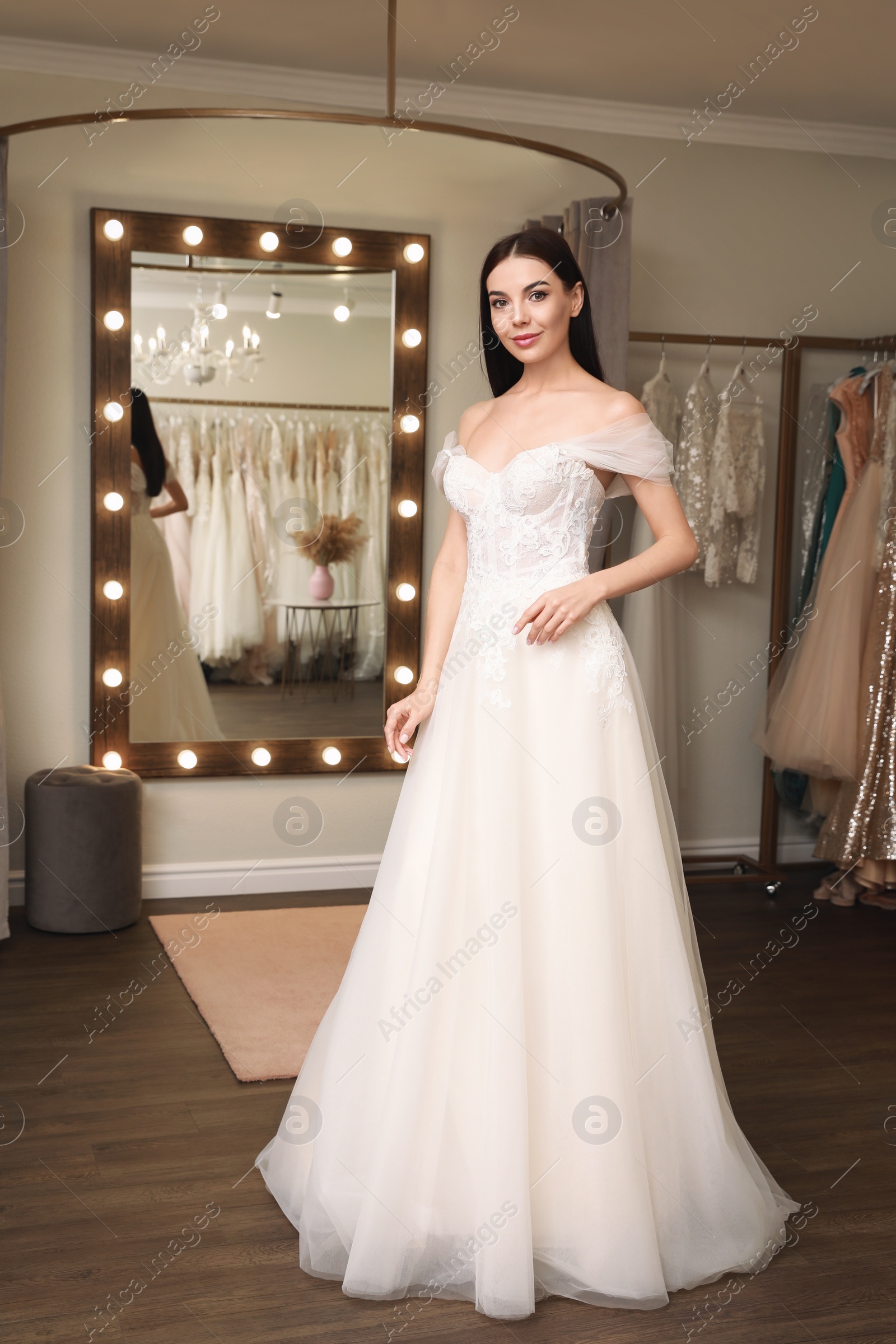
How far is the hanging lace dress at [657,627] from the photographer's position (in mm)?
4250

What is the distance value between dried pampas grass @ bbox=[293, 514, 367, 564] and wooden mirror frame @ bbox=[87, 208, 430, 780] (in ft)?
0.41

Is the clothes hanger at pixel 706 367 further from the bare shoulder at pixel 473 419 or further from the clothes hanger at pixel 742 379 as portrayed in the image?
the bare shoulder at pixel 473 419

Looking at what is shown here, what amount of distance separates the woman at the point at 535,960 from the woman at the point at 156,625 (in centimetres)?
207

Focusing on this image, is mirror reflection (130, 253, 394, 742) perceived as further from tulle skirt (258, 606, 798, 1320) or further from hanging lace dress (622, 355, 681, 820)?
tulle skirt (258, 606, 798, 1320)

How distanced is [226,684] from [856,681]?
2.24 m

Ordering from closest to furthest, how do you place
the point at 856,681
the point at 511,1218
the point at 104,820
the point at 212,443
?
the point at 511,1218
the point at 104,820
the point at 212,443
the point at 856,681

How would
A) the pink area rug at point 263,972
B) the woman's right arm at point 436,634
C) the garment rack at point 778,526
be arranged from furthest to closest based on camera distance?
1. the garment rack at point 778,526
2. the pink area rug at point 263,972
3. the woman's right arm at point 436,634

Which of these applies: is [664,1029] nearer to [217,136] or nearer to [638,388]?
[638,388]

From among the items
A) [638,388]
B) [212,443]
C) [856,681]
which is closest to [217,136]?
[212,443]

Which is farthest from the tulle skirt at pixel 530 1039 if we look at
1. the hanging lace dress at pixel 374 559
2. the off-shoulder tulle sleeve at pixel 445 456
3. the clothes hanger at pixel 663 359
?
the clothes hanger at pixel 663 359

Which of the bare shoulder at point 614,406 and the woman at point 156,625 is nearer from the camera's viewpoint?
the bare shoulder at point 614,406

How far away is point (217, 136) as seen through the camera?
3904mm

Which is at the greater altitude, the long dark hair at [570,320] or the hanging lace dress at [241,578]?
the long dark hair at [570,320]

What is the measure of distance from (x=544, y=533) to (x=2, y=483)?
7.85 ft
